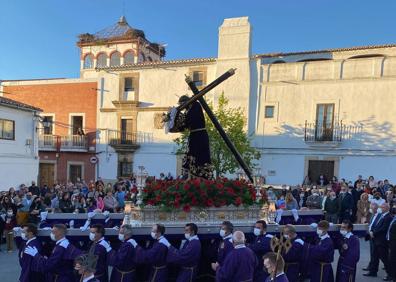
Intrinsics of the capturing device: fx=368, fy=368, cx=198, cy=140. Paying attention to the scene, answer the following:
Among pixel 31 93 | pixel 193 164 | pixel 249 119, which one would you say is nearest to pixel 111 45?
pixel 31 93

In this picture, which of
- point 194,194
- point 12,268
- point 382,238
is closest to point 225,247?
point 194,194

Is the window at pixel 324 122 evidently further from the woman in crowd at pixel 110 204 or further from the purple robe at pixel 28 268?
the purple robe at pixel 28 268

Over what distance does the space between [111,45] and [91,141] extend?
1391 centimetres

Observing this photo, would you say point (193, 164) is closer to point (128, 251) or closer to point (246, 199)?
point (246, 199)

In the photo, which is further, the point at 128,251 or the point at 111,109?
the point at 111,109

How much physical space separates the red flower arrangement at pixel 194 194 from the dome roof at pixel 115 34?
30.7m

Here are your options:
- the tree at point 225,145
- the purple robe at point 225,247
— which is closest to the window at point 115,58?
the tree at point 225,145

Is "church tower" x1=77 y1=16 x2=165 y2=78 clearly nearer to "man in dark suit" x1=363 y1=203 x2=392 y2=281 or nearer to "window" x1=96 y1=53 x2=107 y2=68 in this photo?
"window" x1=96 y1=53 x2=107 y2=68

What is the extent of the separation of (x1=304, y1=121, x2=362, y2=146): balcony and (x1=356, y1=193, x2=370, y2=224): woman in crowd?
354 inches

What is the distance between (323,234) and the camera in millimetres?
6879

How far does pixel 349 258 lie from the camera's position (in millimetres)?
6961

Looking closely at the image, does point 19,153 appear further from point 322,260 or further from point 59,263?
point 322,260

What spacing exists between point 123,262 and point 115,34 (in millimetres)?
36800

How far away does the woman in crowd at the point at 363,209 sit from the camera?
39.4 feet
